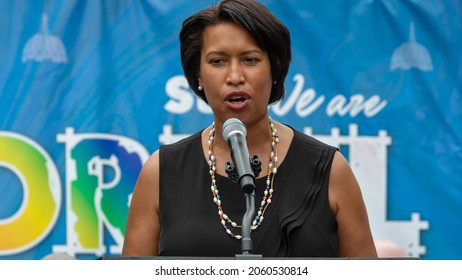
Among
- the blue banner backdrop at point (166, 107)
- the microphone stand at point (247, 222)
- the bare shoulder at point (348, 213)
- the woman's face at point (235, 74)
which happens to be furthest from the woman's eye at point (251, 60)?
the blue banner backdrop at point (166, 107)

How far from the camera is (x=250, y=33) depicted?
2.52m

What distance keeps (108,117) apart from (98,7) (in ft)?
1.90

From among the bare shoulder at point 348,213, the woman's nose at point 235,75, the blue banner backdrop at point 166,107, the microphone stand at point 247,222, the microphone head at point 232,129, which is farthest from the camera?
the blue banner backdrop at point 166,107

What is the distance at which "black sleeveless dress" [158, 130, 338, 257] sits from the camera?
2.48 m

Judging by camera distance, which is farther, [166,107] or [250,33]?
[166,107]

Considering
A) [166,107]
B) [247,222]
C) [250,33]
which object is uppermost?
[166,107]

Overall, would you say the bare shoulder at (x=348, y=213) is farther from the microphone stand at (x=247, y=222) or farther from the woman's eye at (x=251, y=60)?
the microphone stand at (x=247, y=222)

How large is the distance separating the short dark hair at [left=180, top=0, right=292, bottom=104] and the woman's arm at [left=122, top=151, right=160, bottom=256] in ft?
1.09

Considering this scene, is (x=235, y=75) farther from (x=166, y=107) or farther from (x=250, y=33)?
(x=166, y=107)

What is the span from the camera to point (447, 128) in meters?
4.31

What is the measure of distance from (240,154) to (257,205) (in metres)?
0.56

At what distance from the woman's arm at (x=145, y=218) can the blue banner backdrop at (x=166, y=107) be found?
62.4 inches

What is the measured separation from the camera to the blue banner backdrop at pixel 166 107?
423 cm

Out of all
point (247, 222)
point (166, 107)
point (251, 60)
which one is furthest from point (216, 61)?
point (166, 107)
